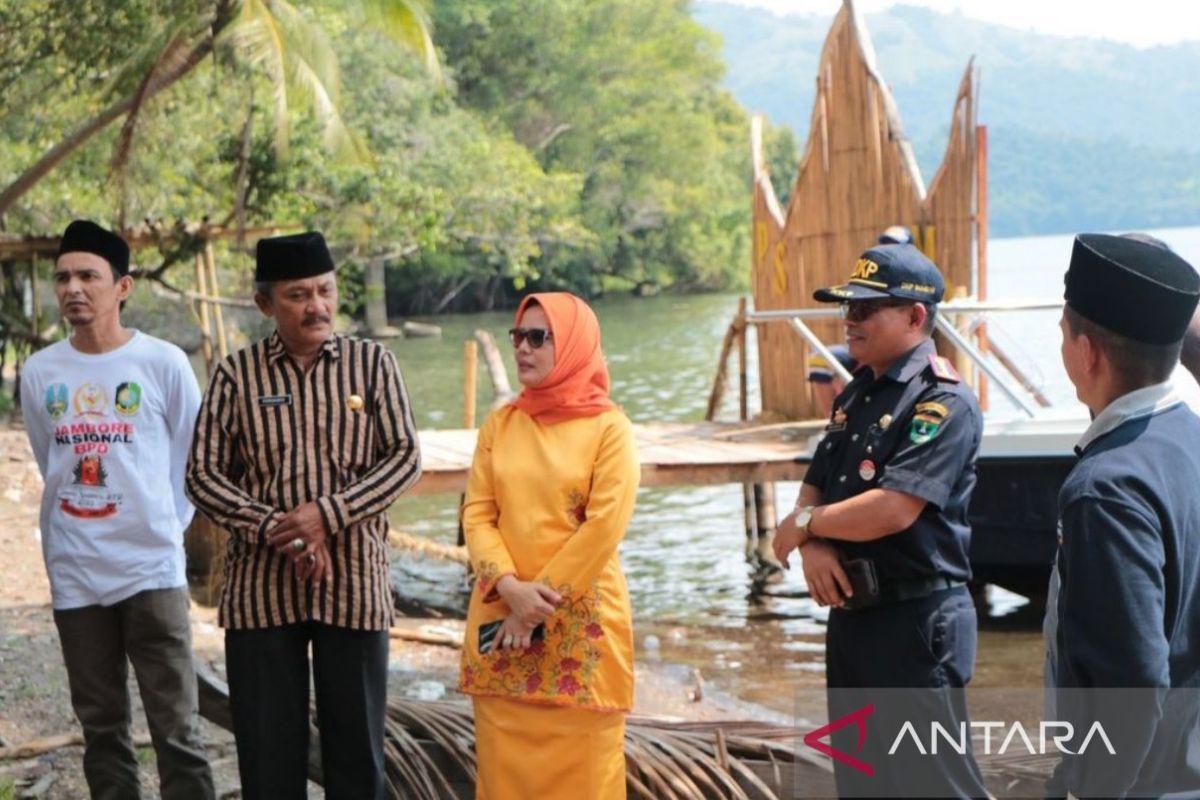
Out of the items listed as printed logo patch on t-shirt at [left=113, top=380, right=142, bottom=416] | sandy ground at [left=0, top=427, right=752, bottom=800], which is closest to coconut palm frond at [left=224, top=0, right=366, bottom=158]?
sandy ground at [left=0, top=427, right=752, bottom=800]

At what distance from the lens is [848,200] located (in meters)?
12.2

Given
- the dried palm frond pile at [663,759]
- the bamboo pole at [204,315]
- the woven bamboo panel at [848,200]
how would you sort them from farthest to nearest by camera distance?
the bamboo pole at [204,315] < the woven bamboo panel at [848,200] < the dried palm frond pile at [663,759]

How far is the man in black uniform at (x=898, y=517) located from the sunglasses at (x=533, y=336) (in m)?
0.83

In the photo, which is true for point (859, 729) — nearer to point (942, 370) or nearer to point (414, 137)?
point (942, 370)

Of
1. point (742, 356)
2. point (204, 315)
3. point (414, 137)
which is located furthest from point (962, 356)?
point (414, 137)

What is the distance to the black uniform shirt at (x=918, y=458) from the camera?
372cm

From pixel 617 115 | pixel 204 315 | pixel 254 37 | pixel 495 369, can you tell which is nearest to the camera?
pixel 254 37

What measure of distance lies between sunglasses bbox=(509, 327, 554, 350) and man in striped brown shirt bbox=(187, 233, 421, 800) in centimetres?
44

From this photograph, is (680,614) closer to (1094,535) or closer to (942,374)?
(942,374)

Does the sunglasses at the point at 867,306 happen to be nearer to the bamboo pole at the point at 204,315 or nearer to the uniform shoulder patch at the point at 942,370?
the uniform shoulder patch at the point at 942,370

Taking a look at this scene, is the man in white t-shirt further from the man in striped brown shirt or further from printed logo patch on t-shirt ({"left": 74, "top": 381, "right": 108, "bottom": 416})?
the man in striped brown shirt

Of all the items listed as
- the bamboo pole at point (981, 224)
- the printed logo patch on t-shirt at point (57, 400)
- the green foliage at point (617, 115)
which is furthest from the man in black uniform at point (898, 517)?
the green foliage at point (617, 115)

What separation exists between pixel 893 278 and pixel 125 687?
2.60m

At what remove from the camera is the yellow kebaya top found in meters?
4.11
